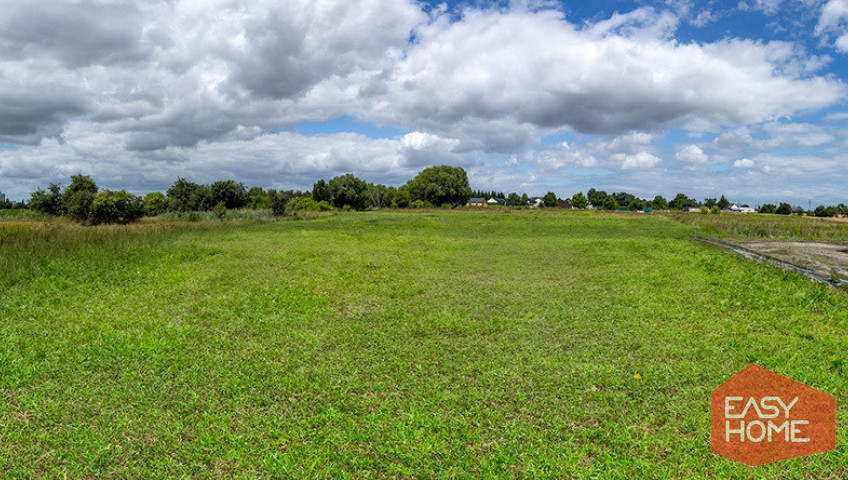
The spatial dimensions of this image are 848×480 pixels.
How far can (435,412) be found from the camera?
14.6 ft

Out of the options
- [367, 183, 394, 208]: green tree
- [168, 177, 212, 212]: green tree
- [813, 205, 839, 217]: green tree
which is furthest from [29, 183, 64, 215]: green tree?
[813, 205, 839, 217]: green tree

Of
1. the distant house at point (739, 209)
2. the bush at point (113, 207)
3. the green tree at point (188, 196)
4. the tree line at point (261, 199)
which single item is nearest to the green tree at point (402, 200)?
the tree line at point (261, 199)

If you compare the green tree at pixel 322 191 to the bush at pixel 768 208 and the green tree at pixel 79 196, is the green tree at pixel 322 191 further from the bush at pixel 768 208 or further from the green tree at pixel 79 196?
the bush at pixel 768 208

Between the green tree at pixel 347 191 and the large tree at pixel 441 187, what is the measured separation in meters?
32.5

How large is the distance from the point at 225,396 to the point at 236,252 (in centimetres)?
1292

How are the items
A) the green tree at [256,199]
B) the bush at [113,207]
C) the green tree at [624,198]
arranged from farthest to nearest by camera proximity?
the green tree at [624,198]
the green tree at [256,199]
the bush at [113,207]

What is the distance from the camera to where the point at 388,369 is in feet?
18.4

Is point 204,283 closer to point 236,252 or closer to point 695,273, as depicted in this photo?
point 236,252

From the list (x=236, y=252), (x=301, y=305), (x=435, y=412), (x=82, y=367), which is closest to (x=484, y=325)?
(x=435, y=412)

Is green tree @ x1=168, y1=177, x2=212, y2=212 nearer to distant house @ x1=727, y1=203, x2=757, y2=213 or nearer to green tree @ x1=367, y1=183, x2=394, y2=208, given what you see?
green tree @ x1=367, y1=183, x2=394, y2=208

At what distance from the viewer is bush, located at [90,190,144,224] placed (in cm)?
3438

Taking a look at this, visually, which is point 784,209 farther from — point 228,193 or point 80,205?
point 80,205

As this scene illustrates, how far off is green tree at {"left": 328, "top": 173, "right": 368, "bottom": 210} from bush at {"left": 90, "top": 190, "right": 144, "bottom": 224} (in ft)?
138

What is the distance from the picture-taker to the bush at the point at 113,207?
34375 mm
